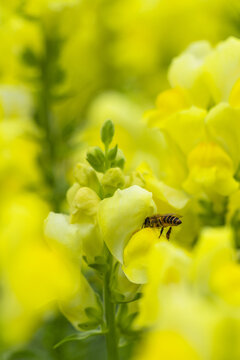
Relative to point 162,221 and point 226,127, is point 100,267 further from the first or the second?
point 226,127

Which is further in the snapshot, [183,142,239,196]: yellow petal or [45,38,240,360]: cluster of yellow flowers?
[183,142,239,196]: yellow petal

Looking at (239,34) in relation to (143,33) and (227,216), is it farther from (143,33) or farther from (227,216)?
(143,33)

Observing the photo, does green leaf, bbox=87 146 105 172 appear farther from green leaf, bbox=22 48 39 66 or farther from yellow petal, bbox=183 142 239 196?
green leaf, bbox=22 48 39 66

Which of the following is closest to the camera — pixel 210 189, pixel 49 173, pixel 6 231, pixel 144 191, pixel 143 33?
pixel 144 191

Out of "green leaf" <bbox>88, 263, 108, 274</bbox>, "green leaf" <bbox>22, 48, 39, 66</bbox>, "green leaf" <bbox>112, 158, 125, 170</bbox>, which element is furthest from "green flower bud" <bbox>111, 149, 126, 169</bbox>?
"green leaf" <bbox>22, 48, 39, 66</bbox>

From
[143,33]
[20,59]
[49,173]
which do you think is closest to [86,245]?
[49,173]

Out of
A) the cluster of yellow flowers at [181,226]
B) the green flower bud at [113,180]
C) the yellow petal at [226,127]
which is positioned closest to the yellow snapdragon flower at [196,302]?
the cluster of yellow flowers at [181,226]
